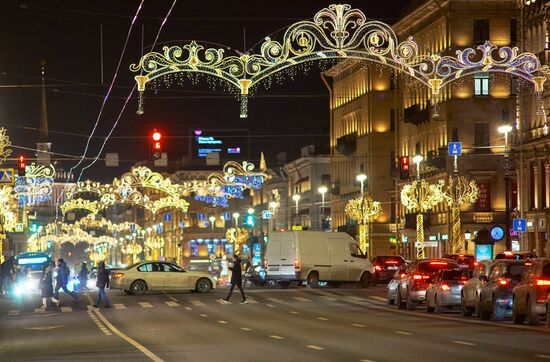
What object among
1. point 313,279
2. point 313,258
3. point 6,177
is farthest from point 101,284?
point 6,177

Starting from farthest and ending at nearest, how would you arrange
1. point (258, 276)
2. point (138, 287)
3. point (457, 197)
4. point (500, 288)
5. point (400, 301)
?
point (457, 197), point (258, 276), point (138, 287), point (400, 301), point (500, 288)

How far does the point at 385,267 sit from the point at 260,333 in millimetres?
33959

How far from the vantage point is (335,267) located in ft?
180

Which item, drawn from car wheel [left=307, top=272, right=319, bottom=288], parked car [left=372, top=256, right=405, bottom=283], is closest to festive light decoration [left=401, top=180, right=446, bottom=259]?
parked car [left=372, top=256, right=405, bottom=283]

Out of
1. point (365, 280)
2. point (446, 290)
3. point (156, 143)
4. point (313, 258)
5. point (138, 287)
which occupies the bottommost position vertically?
point (365, 280)

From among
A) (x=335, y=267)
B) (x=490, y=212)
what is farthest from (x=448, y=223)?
(x=335, y=267)

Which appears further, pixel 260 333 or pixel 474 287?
pixel 474 287

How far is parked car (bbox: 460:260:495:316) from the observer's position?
32.5 m

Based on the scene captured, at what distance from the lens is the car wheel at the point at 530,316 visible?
1122 inches

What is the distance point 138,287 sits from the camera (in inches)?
1959

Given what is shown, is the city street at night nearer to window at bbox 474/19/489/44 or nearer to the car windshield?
the car windshield

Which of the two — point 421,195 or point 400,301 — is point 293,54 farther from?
point 421,195

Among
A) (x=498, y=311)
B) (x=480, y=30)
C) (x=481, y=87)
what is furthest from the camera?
(x=481, y=87)

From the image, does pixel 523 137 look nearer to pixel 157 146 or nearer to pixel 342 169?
pixel 157 146
